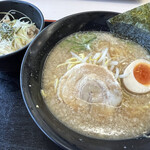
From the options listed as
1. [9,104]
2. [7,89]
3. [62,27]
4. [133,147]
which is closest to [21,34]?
[62,27]

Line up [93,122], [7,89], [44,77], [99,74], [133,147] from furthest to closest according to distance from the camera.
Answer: [7,89] < [44,77] < [99,74] < [93,122] < [133,147]

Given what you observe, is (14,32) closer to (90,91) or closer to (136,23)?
(90,91)

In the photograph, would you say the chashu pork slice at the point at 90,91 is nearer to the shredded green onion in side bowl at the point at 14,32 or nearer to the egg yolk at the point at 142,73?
the egg yolk at the point at 142,73

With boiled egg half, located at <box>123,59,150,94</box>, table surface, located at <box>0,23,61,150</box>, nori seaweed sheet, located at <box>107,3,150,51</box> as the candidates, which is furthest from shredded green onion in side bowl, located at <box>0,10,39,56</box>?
boiled egg half, located at <box>123,59,150,94</box>

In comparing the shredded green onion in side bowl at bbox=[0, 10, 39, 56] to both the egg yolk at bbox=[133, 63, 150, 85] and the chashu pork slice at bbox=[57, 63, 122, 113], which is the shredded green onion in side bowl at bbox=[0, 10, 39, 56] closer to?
the chashu pork slice at bbox=[57, 63, 122, 113]

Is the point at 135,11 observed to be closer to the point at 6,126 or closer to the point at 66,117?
the point at 66,117

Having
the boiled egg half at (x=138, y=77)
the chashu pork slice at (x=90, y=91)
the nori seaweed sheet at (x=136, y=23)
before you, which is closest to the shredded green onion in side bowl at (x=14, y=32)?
the chashu pork slice at (x=90, y=91)

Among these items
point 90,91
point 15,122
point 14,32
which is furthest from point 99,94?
point 14,32
